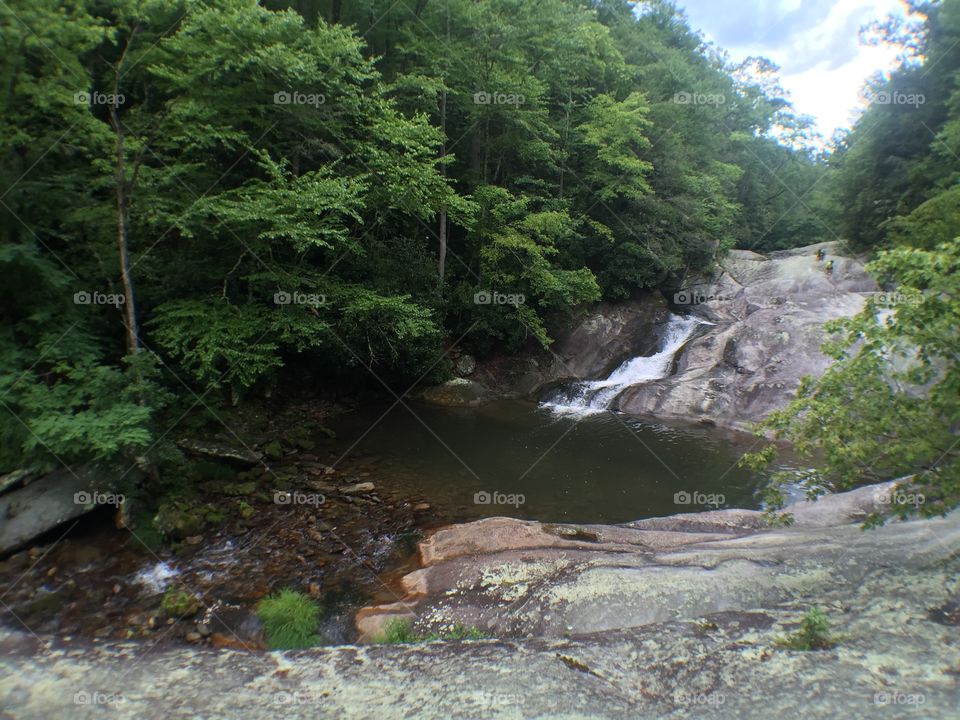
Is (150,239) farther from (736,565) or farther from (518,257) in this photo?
(736,565)

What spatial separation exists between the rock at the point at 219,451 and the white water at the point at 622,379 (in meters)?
8.41

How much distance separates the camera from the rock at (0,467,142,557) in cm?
693

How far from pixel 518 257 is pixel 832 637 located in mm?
12852

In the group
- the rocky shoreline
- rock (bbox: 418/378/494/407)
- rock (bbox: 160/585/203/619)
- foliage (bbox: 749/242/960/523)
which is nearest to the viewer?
the rocky shoreline

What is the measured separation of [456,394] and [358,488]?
6.15 meters

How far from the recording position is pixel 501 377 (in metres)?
16.8

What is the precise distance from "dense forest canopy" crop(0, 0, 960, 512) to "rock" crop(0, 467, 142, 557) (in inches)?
14.7

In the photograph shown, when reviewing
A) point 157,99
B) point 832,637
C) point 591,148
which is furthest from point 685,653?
point 591,148

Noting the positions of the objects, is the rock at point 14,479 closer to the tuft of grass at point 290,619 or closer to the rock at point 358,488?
the tuft of grass at point 290,619

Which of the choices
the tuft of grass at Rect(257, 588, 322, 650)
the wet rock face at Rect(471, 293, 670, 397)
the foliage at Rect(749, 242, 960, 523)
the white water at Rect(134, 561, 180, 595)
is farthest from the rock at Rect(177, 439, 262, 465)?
the foliage at Rect(749, 242, 960, 523)

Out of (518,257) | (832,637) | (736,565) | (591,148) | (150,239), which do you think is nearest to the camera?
(832,637)

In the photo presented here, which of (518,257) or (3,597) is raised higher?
(518,257)

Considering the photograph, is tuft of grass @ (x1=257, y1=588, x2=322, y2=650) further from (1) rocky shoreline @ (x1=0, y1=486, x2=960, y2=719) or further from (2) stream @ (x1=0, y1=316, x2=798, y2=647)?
(1) rocky shoreline @ (x1=0, y1=486, x2=960, y2=719)

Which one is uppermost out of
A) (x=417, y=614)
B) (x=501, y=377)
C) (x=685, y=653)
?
(x=501, y=377)
